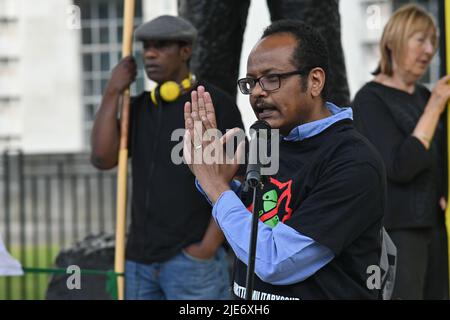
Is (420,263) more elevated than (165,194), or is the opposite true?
(165,194)

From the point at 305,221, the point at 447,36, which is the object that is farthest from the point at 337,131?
the point at 447,36

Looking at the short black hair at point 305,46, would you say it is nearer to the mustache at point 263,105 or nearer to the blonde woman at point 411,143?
the mustache at point 263,105

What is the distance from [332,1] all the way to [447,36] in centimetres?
88

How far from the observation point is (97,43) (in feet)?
56.2

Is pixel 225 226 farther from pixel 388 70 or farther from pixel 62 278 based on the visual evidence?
pixel 62 278

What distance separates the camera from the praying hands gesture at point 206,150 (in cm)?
296

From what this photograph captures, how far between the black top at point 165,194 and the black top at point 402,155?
60 centimetres

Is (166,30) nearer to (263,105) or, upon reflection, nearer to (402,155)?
(402,155)

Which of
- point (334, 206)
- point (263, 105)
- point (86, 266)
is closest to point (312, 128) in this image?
point (263, 105)

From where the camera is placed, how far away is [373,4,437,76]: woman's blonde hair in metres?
4.79

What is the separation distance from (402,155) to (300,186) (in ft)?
5.44

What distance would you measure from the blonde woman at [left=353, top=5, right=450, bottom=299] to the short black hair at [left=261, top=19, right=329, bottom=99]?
5.00 feet

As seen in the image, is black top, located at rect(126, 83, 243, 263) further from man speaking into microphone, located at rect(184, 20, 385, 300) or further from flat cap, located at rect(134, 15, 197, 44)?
man speaking into microphone, located at rect(184, 20, 385, 300)

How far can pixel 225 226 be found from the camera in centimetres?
294
